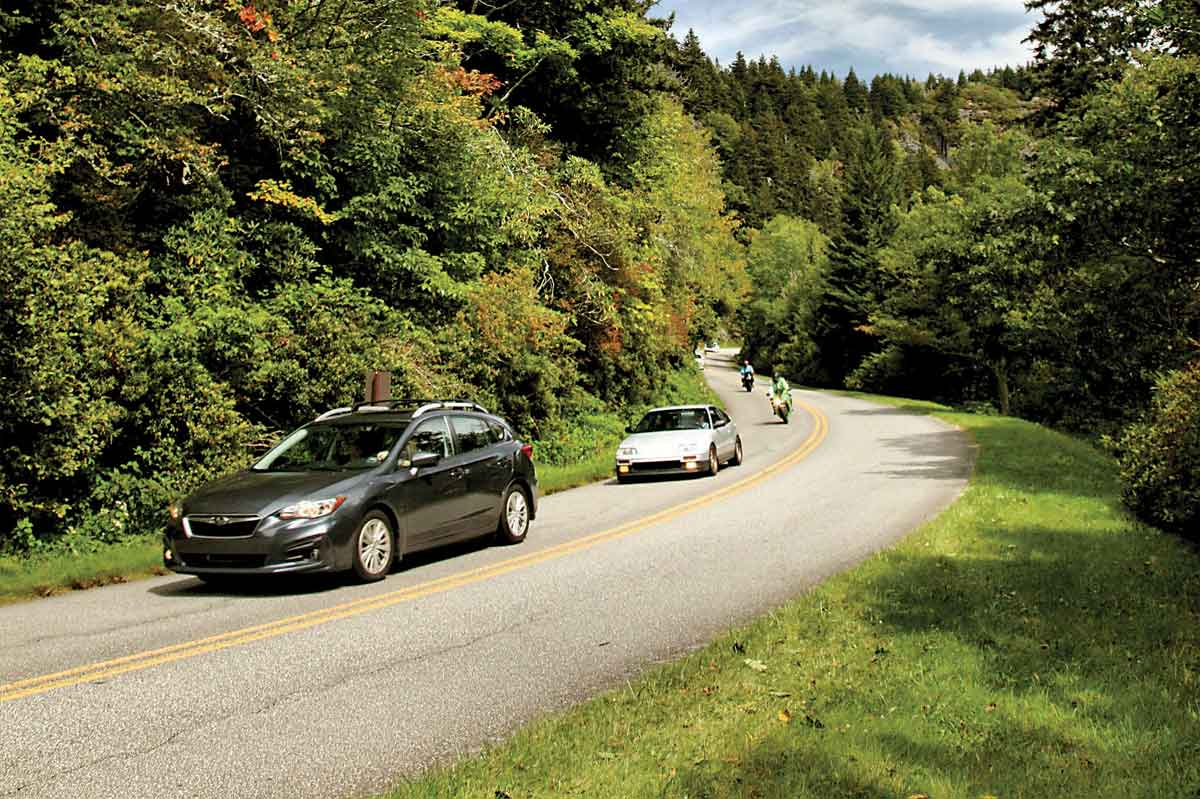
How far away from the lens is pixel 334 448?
37.5 ft

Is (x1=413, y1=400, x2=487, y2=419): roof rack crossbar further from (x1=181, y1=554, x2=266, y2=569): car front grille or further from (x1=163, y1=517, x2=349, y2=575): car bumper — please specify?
(x1=181, y1=554, x2=266, y2=569): car front grille

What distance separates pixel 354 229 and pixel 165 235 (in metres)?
4.65

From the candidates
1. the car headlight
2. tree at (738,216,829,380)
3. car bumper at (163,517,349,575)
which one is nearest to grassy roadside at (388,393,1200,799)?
car bumper at (163,517,349,575)

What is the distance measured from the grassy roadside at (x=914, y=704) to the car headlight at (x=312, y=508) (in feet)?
14.1

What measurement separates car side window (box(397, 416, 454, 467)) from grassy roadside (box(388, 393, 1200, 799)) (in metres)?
4.71

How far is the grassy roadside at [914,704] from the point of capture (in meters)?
4.56

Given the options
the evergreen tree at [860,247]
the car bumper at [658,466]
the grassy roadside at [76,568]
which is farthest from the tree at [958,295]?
the grassy roadside at [76,568]

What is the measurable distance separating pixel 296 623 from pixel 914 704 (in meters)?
4.93

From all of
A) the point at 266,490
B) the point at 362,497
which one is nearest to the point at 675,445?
the point at 362,497

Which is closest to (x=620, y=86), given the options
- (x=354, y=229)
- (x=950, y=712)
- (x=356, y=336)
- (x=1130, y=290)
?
(x=354, y=229)

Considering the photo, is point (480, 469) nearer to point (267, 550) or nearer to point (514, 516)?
point (514, 516)

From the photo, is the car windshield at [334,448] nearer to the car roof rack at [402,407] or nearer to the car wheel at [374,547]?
the car roof rack at [402,407]

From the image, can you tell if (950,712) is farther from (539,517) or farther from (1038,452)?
(1038,452)

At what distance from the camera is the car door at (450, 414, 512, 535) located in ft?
40.4
